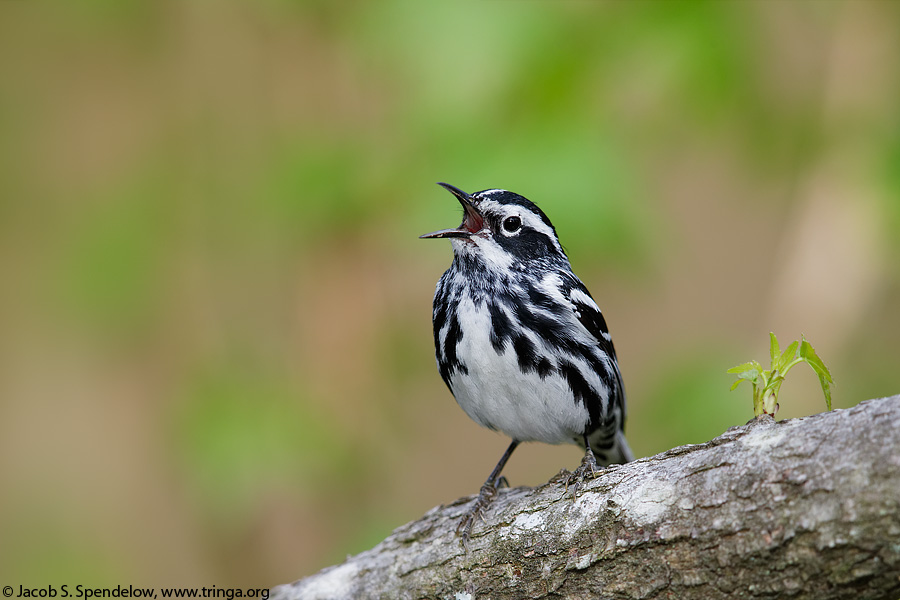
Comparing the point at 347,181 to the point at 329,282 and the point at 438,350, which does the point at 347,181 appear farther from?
the point at 438,350

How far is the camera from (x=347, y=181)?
5.10 m

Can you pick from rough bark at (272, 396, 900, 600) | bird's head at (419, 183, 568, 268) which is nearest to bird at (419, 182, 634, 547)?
bird's head at (419, 183, 568, 268)

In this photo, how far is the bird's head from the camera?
178 inches

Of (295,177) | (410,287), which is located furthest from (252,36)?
(410,287)

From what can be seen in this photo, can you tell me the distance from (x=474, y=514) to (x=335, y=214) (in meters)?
2.21

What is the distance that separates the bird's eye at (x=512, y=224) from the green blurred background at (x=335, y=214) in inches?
11.7

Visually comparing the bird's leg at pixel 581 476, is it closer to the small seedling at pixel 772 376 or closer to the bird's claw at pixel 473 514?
the bird's claw at pixel 473 514

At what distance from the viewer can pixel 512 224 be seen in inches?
184

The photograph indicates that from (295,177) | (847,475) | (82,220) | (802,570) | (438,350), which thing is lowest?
(802,570)

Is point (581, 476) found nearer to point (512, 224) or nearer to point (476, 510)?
point (476, 510)

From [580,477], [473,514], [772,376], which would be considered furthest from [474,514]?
[772,376]

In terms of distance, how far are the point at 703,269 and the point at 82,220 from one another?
18.5 feet

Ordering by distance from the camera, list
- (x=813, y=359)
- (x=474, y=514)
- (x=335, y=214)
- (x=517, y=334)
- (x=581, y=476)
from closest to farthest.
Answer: (x=813, y=359), (x=581, y=476), (x=474, y=514), (x=517, y=334), (x=335, y=214)

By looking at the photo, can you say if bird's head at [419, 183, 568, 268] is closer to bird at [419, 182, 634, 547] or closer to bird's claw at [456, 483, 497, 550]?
bird at [419, 182, 634, 547]
